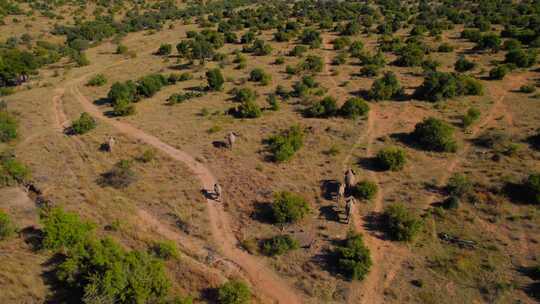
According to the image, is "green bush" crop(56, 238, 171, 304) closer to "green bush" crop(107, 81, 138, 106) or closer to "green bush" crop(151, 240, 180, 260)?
"green bush" crop(151, 240, 180, 260)

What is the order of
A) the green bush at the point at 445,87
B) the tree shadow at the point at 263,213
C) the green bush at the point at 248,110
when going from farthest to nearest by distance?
the green bush at the point at 445,87 → the green bush at the point at 248,110 → the tree shadow at the point at 263,213

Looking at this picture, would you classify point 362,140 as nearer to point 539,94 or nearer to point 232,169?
point 232,169

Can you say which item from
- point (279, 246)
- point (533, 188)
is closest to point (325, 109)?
point (533, 188)

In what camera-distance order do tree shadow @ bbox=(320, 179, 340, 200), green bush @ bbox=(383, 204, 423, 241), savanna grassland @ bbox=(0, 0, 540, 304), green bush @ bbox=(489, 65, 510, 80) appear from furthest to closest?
1. green bush @ bbox=(489, 65, 510, 80)
2. tree shadow @ bbox=(320, 179, 340, 200)
3. green bush @ bbox=(383, 204, 423, 241)
4. savanna grassland @ bbox=(0, 0, 540, 304)

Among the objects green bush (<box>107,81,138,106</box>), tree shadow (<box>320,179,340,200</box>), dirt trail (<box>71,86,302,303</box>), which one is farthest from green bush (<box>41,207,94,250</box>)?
green bush (<box>107,81,138,106</box>)

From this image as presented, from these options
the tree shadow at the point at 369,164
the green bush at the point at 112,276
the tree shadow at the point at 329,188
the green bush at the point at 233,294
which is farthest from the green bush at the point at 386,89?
the green bush at the point at 112,276

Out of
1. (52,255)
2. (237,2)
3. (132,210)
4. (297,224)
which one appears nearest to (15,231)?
(52,255)

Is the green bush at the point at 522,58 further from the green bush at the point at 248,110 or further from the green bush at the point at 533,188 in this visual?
the green bush at the point at 248,110

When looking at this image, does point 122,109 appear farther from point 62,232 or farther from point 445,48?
point 445,48
